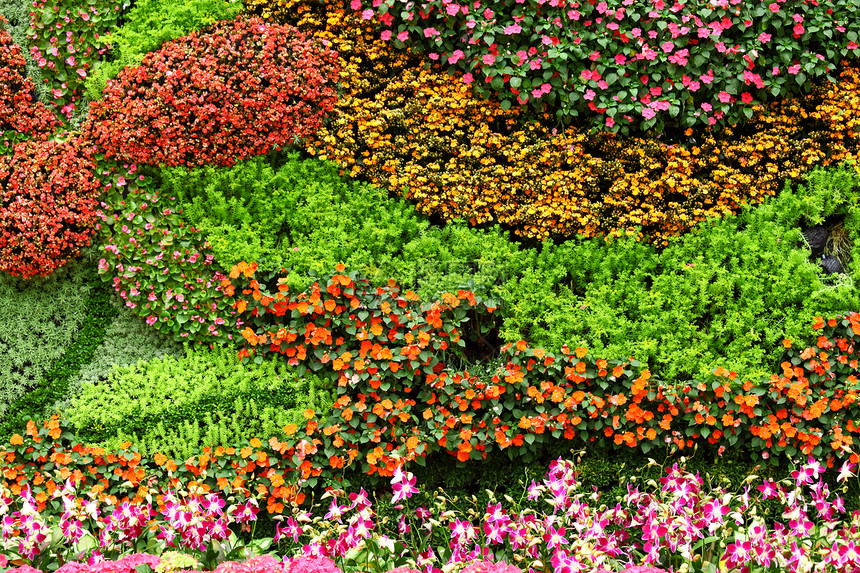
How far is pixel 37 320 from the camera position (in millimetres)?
5262

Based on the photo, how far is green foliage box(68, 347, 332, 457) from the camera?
4.57 metres

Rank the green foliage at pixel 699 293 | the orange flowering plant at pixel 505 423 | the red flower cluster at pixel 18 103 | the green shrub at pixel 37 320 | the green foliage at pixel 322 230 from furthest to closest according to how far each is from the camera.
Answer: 1. the red flower cluster at pixel 18 103
2. the green shrub at pixel 37 320
3. the green foliage at pixel 322 230
4. the green foliage at pixel 699 293
5. the orange flowering plant at pixel 505 423

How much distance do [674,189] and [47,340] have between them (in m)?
4.72

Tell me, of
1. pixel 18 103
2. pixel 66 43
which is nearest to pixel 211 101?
pixel 66 43

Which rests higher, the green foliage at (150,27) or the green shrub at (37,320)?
the green foliage at (150,27)

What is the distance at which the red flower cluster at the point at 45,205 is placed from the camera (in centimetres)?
495

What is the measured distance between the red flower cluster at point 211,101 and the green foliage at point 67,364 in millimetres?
1081

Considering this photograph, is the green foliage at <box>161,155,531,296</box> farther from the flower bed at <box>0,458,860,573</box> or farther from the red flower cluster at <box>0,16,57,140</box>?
the flower bed at <box>0,458,860,573</box>

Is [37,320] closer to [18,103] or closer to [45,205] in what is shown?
[45,205]

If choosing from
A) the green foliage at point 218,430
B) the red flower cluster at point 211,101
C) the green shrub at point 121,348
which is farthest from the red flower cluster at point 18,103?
the green foliage at point 218,430

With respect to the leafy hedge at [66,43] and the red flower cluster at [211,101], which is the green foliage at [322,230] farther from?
the leafy hedge at [66,43]

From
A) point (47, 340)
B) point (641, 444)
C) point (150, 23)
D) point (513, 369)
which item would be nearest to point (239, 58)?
point (150, 23)

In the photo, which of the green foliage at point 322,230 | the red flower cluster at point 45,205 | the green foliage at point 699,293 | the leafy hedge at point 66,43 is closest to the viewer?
the green foliage at point 699,293

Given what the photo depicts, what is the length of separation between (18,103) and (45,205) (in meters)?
1.10
